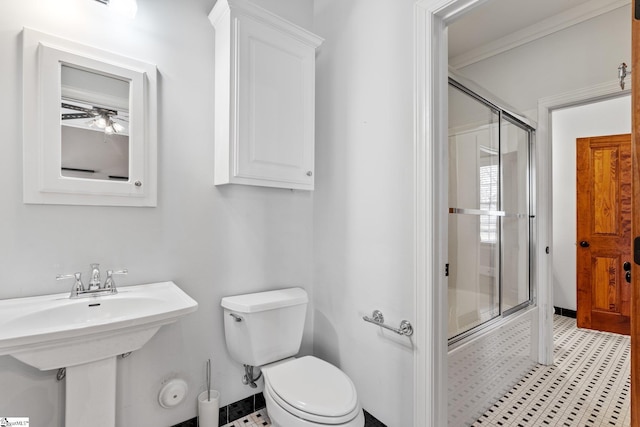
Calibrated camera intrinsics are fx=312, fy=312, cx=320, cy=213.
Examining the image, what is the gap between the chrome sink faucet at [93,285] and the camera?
4.11ft

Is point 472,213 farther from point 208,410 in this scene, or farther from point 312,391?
point 208,410

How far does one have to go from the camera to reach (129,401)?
1.39 meters

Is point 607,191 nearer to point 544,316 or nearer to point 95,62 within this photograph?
point 544,316

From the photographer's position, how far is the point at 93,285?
4.23 ft

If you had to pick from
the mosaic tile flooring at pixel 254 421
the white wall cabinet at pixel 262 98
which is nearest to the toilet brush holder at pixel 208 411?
the mosaic tile flooring at pixel 254 421

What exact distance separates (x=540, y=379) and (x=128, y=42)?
323 cm

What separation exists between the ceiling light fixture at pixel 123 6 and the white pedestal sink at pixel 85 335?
4.00 ft

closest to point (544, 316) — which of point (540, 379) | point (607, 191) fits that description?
point (540, 379)

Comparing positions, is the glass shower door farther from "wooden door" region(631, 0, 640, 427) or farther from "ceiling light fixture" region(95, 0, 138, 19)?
"ceiling light fixture" region(95, 0, 138, 19)

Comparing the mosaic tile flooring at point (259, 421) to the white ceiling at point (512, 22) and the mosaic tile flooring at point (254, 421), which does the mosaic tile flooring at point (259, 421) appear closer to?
the mosaic tile flooring at point (254, 421)

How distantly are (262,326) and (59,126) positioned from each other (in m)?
1.23

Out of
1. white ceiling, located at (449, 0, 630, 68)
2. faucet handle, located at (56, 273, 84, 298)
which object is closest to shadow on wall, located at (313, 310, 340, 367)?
faucet handle, located at (56, 273, 84, 298)

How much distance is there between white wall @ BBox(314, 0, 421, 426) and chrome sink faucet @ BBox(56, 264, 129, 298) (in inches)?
43.5

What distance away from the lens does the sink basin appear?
0.90 meters
